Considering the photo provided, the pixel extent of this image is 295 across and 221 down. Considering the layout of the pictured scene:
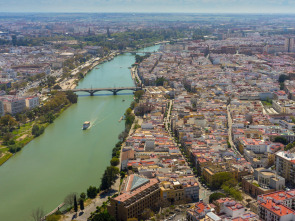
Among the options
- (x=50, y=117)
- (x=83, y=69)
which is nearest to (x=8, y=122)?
(x=50, y=117)

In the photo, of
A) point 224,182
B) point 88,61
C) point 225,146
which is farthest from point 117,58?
point 224,182

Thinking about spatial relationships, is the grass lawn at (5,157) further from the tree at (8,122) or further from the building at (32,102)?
the building at (32,102)

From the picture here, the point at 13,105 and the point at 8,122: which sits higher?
the point at 13,105

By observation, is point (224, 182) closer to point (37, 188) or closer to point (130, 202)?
point (130, 202)

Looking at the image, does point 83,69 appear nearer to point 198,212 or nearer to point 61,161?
point 61,161

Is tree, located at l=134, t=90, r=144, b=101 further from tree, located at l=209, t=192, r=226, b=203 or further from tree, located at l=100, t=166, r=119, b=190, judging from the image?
tree, located at l=209, t=192, r=226, b=203

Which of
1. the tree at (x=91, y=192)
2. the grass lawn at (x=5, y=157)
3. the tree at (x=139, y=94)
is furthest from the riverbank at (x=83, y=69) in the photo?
the tree at (x=91, y=192)

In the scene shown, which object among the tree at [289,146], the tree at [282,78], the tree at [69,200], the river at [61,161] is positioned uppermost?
the tree at [282,78]
